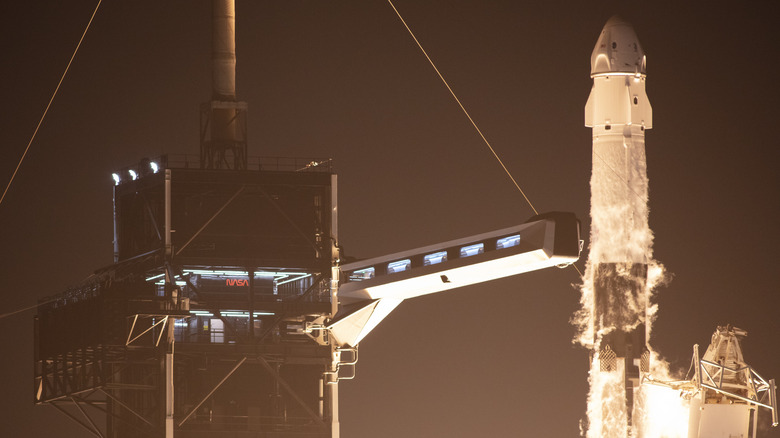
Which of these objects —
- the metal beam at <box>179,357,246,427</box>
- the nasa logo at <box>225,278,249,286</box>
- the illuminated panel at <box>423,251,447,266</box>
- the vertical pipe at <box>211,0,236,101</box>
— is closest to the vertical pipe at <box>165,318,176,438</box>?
the metal beam at <box>179,357,246,427</box>

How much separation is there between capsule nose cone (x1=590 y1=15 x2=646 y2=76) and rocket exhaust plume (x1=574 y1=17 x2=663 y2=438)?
4 centimetres

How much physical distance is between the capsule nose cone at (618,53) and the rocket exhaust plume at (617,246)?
0.04 m

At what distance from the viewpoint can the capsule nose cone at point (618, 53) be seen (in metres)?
69.6

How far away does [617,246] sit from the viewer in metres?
70.1

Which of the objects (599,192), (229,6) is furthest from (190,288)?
(599,192)

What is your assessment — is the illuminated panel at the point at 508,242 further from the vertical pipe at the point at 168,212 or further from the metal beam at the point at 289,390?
the vertical pipe at the point at 168,212

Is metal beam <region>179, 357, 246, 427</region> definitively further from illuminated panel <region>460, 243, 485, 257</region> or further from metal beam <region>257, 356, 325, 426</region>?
illuminated panel <region>460, 243, 485, 257</region>

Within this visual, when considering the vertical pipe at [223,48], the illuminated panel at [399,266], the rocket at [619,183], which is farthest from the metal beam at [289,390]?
the illuminated panel at [399,266]

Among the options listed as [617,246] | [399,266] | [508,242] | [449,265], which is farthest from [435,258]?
[617,246]

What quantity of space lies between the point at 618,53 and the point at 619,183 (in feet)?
17.6

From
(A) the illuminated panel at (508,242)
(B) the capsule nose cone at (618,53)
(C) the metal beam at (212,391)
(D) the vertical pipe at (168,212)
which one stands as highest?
(B) the capsule nose cone at (618,53)

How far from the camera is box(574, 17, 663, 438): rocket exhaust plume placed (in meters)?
68.1

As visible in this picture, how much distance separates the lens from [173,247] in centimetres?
7362

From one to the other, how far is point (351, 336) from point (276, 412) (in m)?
16.8
